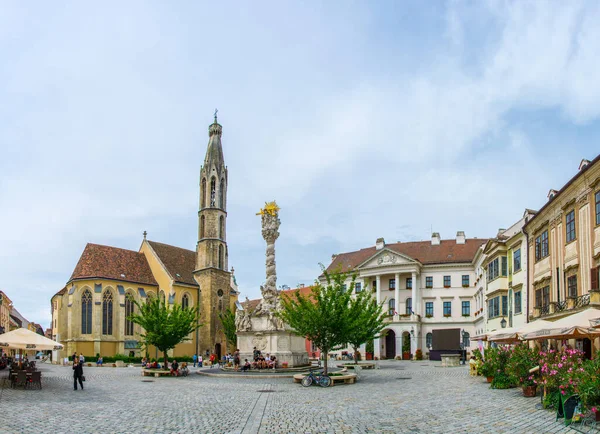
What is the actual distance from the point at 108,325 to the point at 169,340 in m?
25.9

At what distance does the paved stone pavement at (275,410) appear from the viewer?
13641 mm

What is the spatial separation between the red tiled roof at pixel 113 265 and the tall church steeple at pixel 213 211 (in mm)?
6397

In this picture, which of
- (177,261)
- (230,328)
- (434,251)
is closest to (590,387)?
(230,328)

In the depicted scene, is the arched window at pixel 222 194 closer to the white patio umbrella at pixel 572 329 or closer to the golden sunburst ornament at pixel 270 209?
the golden sunburst ornament at pixel 270 209

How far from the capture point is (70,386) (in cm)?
2586

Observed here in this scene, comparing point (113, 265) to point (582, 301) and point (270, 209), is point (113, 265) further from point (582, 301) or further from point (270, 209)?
point (582, 301)

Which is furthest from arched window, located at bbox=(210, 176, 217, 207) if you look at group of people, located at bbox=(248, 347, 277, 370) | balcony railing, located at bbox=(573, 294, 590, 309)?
balcony railing, located at bbox=(573, 294, 590, 309)

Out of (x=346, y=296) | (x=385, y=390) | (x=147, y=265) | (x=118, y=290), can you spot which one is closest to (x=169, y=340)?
(x=346, y=296)

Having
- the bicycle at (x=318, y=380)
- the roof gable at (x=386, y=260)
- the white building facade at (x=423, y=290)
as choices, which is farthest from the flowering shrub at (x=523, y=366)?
the roof gable at (x=386, y=260)

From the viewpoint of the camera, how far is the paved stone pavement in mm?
13641

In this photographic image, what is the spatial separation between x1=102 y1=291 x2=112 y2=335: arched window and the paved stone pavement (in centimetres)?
3514

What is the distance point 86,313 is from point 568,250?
153ft

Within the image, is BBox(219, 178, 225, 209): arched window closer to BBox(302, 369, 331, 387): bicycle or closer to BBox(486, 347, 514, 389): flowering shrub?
BBox(302, 369, 331, 387): bicycle

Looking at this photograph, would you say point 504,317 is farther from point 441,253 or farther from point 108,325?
point 108,325
